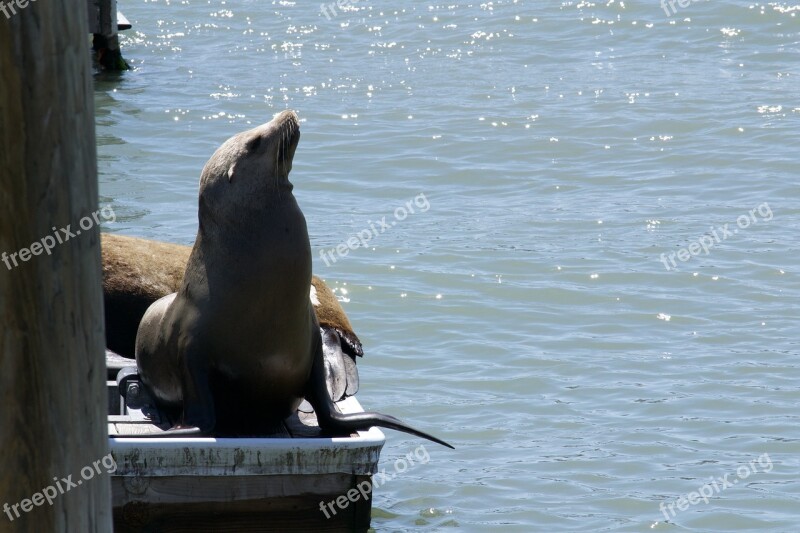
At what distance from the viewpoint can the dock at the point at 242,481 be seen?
4.50 meters

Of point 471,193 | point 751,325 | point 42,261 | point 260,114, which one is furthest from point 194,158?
point 42,261

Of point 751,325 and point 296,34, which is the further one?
point 296,34

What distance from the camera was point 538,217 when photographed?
10008 millimetres

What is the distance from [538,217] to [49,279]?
7676 mm

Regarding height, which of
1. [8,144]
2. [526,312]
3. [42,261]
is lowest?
[526,312]

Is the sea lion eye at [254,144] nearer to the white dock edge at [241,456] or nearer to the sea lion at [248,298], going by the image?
the sea lion at [248,298]

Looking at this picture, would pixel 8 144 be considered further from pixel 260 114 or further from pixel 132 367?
pixel 260 114

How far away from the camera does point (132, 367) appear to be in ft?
17.8

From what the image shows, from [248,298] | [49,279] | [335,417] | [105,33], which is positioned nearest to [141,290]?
[248,298]

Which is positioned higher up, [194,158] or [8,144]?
[8,144]

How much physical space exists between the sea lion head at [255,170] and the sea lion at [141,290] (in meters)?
1.18

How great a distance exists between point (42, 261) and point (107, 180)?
9.05m

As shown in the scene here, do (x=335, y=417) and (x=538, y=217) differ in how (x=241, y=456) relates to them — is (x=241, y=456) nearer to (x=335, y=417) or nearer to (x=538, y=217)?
(x=335, y=417)

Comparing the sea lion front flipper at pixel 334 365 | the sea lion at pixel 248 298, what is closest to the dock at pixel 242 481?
the sea lion at pixel 248 298
